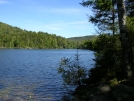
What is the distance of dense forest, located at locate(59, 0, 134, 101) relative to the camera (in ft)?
34.5

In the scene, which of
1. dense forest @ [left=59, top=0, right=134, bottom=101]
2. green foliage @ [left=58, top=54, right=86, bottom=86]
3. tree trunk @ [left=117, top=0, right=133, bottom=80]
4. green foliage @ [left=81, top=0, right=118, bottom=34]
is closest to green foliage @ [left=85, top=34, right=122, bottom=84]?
dense forest @ [left=59, top=0, right=134, bottom=101]

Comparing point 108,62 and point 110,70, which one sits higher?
point 108,62

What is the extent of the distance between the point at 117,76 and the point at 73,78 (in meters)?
Result: 3.16

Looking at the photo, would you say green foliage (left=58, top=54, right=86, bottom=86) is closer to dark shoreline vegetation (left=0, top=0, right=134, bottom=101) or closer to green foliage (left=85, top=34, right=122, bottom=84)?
dark shoreline vegetation (left=0, top=0, right=134, bottom=101)

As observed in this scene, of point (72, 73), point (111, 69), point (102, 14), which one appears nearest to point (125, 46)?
point (111, 69)

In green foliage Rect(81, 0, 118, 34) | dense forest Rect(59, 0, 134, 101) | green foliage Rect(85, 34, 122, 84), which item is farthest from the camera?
green foliage Rect(81, 0, 118, 34)

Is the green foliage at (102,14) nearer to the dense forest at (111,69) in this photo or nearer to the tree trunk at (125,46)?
the dense forest at (111,69)

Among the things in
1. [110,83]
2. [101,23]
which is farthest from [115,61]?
[101,23]

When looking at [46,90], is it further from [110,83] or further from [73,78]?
[110,83]

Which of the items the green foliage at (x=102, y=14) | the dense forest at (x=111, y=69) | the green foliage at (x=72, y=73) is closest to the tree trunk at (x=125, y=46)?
the dense forest at (x=111, y=69)

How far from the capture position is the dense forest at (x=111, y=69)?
414 inches

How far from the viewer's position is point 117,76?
1261 cm

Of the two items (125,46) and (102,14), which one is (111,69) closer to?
(125,46)

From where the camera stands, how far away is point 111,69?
524 inches
